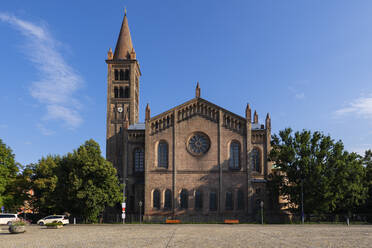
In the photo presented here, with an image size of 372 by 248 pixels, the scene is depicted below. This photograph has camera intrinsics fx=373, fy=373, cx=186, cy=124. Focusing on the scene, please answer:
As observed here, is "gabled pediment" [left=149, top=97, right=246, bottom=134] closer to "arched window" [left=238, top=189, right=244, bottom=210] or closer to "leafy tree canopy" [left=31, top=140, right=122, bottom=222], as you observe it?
"arched window" [left=238, top=189, right=244, bottom=210]

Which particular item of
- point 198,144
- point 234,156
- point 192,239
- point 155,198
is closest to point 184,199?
point 155,198

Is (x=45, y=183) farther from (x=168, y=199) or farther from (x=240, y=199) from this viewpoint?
(x=240, y=199)

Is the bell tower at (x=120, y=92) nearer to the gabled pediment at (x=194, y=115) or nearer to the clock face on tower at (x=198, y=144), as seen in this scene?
the gabled pediment at (x=194, y=115)

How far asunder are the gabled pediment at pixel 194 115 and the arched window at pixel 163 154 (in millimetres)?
2442

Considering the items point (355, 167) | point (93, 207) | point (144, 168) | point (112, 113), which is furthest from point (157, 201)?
point (355, 167)

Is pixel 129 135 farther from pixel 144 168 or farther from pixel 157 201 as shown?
pixel 157 201

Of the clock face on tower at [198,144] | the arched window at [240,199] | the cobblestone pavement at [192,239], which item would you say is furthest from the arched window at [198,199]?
the cobblestone pavement at [192,239]

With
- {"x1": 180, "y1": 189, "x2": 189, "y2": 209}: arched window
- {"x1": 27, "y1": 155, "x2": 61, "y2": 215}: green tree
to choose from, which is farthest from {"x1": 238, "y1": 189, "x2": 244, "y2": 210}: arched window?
{"x1": 27, "y1": 155, "x2": 61, "y2": 215}: green tree

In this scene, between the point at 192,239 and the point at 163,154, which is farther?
the point at 163,154

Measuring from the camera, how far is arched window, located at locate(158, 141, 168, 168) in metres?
60.6

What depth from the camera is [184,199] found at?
194 ft

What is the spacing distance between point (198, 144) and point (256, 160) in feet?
34.0

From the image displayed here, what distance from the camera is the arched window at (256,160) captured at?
6231 centimetres

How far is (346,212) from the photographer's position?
60531 mm
